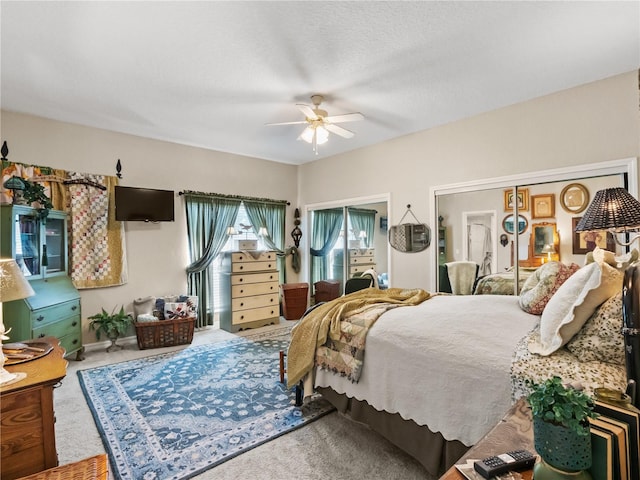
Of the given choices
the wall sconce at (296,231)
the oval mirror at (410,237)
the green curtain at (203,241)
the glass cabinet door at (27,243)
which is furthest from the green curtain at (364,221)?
the glass cabinet door at (27,243)

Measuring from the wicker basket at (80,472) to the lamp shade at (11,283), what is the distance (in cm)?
77

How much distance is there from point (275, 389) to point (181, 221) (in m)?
3.05

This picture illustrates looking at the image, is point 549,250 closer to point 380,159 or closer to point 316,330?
point 380,159

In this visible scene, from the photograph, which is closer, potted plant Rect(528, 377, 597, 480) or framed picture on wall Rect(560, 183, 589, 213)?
potted plant Rect(528, 377, 597, 480)

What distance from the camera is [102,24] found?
2.15 metres

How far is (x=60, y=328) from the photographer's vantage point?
3330mm

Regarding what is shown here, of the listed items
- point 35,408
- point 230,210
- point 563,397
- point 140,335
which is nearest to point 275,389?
point 35,408

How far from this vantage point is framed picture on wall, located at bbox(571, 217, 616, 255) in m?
2.95

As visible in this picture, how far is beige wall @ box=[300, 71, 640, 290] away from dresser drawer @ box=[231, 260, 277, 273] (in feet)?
4.95

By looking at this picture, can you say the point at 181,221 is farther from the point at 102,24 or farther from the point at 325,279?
the point at 102,24

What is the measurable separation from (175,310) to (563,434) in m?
4.31

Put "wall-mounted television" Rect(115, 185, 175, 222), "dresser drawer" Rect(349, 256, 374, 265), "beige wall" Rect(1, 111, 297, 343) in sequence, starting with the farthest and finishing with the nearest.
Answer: "dresser drawer" Rect(349, 256, 374, 265), "wall-mounted television" Rect(115, 185, 175, 222), "beige wall" Rect(1, 111, 297, 343)

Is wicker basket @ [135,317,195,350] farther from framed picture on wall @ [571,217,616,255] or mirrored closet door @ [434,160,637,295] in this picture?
framed picture on wall @ [571,217,616,255]

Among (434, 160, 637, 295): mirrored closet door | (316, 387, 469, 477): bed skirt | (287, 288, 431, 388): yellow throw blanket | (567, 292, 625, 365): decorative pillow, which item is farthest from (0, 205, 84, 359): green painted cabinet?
(434, 160, 637, 295): mirrored closet door
